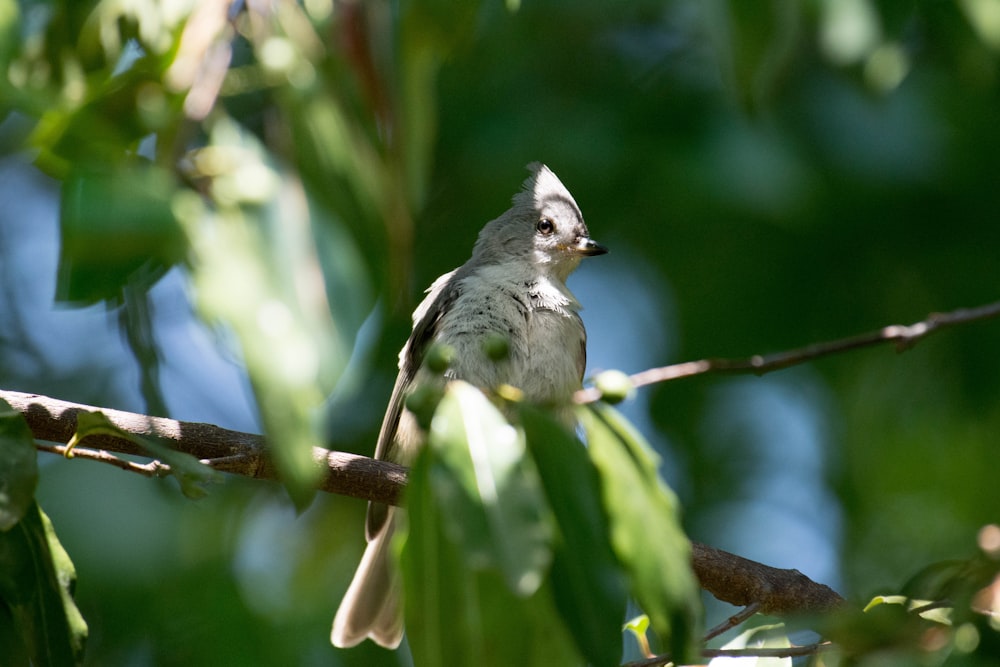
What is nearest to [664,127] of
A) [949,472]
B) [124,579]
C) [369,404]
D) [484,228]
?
[484,228]

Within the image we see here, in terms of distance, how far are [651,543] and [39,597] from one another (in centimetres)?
106

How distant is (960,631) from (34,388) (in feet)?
15.7

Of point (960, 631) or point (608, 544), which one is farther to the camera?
point (608, 544)

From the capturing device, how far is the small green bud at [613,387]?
191 centimetres

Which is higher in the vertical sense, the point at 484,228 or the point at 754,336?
the point at 484,228

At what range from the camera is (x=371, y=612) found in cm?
369

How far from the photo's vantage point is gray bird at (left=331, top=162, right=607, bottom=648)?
12.2 feet

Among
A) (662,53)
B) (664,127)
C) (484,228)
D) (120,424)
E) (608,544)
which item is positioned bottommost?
(608,544)

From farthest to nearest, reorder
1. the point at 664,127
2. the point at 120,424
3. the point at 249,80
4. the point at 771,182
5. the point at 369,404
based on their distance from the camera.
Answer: the point at 369,404
the point at 664,127
the point at 771,182
the point at 120,424
the point at 249,80

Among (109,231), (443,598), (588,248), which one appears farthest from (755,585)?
(588,248)

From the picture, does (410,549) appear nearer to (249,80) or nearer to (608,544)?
(608,544)

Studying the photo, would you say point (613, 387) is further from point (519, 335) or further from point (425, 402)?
point (519, 335)

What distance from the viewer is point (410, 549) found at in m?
1.61

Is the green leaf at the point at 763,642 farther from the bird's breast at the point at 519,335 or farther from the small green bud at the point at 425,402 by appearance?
the bird's breast at the point at 519,335
